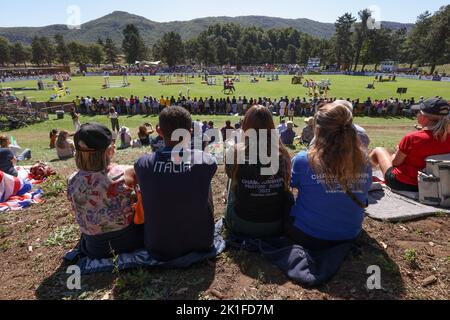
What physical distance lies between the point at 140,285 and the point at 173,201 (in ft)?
2.85

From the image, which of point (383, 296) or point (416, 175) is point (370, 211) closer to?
point (416, 175)

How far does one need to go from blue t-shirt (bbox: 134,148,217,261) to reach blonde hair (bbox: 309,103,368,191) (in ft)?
3.71

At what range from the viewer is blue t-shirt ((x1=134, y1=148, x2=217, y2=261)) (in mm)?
2922

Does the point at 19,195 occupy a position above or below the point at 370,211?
below

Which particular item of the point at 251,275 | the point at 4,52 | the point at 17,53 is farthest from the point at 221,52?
the point at 251,275

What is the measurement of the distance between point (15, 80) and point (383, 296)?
73897mm

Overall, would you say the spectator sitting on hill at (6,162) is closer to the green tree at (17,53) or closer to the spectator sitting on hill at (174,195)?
the spectator sitting on hill at (174,195)

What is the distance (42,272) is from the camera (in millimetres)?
3400

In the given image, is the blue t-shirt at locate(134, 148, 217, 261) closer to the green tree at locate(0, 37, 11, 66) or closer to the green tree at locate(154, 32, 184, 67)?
the green tree at locate(154, 32, 184, 67)

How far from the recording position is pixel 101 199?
122 inches

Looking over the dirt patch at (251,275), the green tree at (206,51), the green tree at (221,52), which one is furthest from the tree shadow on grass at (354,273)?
the green tree at (221,52)

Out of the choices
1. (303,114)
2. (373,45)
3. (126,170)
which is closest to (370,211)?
(126,170)

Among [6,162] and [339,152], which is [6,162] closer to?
[6,162]

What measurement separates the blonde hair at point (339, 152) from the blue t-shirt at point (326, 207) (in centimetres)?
9
